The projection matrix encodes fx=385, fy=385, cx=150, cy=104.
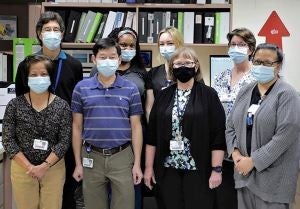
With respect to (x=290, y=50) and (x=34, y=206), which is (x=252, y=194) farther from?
(x=290, y=50)

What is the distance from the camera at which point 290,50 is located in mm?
4207

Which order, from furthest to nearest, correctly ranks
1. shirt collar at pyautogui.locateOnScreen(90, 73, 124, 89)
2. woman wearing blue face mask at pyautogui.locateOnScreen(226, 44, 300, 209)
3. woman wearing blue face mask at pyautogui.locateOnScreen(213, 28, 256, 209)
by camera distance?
woman wearing blue face mask at pyautogui.locateOnScreen(213, 28, 256, 209)
shirt collar at pyautogui.locateOnScreen(90, 73, 124, 89)
woman wearing blue face mask at pyautogui.locateOnScreen(226, 44, 300, 209)

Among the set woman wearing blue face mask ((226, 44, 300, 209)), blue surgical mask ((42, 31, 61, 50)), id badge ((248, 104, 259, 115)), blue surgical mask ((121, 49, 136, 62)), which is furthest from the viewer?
blue surgical mask ((121, 49, 136, 62))

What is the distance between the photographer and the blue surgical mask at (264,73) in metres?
2.24

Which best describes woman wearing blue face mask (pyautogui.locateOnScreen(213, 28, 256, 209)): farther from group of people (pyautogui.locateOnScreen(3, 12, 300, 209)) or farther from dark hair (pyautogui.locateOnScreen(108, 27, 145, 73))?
dark hair (pyautogui.locateOnScreen(108, 27, 145, 73))

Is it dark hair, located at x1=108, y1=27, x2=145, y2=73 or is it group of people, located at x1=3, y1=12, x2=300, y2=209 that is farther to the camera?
dark hair, located at x1=108, y1=27, x2=145, y2=73

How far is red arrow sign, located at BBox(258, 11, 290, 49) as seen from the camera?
4.13m

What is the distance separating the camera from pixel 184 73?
2.42m

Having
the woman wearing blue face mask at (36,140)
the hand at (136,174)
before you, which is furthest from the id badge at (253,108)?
the woman wearing blue face mask at (36,140)

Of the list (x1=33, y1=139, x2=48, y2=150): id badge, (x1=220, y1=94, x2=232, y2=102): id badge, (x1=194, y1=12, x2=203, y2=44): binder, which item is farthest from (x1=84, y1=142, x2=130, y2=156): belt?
(x1=194, y1=12, x2=203, y2=44): binder

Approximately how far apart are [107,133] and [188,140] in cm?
51

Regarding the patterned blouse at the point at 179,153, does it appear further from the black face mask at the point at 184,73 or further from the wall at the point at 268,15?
the wall at the point at 268,15

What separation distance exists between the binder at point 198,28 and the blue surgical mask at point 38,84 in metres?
1.80

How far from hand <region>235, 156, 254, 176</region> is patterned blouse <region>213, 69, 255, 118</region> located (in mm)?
440
